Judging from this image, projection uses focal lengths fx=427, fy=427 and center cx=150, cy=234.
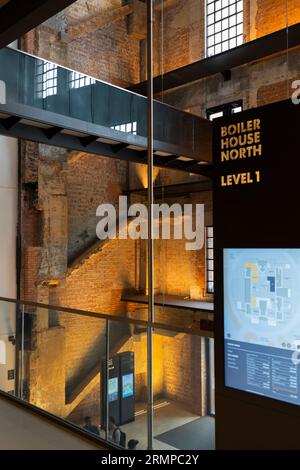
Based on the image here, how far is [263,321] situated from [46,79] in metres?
5.40

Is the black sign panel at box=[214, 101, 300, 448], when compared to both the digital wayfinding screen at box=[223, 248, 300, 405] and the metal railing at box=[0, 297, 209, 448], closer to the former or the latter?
the digital wayfinding screen at box=[223, 248, 300, 405]

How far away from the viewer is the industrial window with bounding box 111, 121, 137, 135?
23.2ft

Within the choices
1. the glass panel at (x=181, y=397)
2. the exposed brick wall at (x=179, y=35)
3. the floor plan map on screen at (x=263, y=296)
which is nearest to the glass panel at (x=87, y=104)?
the exposed brick wall at (x=179, y=35)

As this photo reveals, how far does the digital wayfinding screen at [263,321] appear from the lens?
1985mm

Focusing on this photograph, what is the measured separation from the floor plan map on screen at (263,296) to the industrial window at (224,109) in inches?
287

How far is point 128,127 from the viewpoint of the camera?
729cm

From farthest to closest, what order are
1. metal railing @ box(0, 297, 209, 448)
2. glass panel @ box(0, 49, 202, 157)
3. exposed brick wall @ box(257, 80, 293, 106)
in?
exposed brick wall @ box(257, 80, 293, 106)
glass panel @ box(0, 49, 202, 157)
metal railing @ box(0, 297, 209, 448)

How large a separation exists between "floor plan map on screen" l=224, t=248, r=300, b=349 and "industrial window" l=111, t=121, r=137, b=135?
5.19 meters

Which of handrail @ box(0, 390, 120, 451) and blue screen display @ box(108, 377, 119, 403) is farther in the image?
blue screen display @ box(108, 377, 119, 403)

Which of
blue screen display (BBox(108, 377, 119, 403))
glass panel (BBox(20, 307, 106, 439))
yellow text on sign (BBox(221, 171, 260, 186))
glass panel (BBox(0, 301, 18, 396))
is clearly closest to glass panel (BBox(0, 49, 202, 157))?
glass panel (BBox(0, 301, 18, 396))

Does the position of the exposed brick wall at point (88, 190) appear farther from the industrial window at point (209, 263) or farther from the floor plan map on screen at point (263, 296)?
the floor plan map on screen at point (263, 296)

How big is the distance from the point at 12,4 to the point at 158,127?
4.65 metres

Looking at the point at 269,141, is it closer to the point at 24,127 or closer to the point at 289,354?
the point at 289,354

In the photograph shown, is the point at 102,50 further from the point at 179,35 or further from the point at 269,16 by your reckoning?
the point at 269,16
